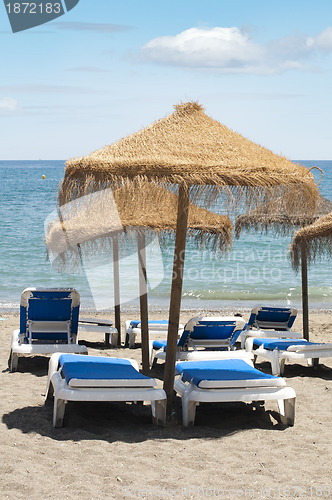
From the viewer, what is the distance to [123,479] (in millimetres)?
3760

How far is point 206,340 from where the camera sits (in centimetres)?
645

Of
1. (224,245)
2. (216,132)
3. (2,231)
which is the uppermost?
(216,132)

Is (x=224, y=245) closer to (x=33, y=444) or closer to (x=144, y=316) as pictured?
(x=144, y=316)

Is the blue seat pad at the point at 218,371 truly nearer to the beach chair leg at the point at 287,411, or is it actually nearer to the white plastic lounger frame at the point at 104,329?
the beach chair leg at the point at 287,411

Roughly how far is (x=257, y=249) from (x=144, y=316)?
63.1ft

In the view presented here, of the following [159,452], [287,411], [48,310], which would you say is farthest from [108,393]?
[48,310]

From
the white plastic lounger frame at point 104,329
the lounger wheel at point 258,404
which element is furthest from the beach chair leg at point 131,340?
the lounger wheel at point 258,404

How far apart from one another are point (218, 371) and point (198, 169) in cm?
175

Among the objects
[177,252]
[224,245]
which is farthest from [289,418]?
[224,245]

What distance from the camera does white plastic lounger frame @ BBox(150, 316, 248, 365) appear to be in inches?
236

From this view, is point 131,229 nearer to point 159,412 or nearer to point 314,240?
point 314,240

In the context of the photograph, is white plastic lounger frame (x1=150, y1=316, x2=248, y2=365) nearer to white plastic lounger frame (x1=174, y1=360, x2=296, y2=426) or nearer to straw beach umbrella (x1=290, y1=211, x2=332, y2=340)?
white plastic lounger frame (x1=174, y1=360, x2=296, y2=426)

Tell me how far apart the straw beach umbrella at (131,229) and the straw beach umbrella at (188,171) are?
1.83m

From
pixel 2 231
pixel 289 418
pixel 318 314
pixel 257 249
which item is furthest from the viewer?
pixel 2 231
